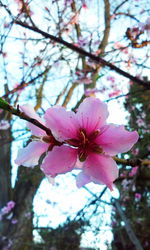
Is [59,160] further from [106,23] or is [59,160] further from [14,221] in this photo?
[14,221]

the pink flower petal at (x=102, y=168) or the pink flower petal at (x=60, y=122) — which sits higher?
the pink flower petal at (x=60, y=122)

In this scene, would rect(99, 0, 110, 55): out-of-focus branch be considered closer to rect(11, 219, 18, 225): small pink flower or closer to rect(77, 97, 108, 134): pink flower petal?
rect(77, 97, 108, 134): pink flower petal

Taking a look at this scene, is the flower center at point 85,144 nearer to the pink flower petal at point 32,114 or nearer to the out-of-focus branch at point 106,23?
the pink flower petal at point 32,114

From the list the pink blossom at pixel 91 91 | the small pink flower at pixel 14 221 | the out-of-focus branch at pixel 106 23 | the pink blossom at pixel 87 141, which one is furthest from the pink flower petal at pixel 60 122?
the small pink flower at pixel 14 221

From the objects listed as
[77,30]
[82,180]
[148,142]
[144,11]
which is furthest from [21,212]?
[82,180]

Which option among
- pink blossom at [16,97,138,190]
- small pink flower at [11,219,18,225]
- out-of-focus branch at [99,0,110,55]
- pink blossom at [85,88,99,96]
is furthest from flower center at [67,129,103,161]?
small pink flower at [11,219,18,225]

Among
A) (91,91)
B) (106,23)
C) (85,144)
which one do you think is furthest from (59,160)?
(91,91)

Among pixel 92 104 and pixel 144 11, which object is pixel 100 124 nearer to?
pixel 92 104

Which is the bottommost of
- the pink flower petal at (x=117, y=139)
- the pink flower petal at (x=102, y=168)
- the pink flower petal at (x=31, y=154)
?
the pink flower petal at (x=102, y=168)
